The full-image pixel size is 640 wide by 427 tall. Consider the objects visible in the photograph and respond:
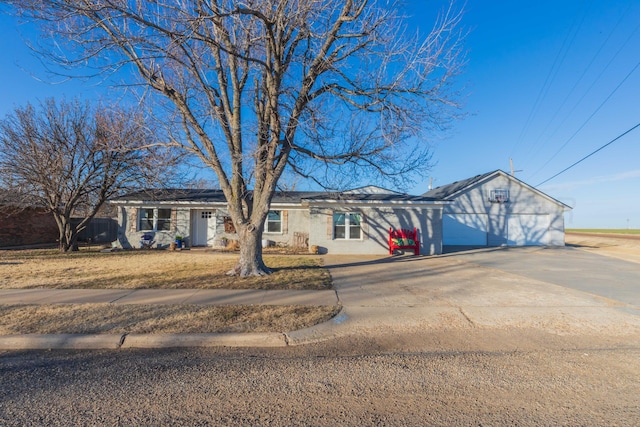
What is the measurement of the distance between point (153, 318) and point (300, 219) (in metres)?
13.4

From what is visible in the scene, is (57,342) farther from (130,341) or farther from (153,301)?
(153,301)

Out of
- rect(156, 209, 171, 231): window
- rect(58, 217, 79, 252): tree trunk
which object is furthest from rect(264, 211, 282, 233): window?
rect(58, 217, 79, 252): tree trunk

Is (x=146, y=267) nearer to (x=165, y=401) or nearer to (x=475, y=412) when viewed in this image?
(x=165, y=401)

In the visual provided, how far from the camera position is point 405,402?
3.10 m

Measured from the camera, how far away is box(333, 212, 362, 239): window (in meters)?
16.8

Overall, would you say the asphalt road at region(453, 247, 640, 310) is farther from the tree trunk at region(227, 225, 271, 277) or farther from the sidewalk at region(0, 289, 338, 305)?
the tree trunk at region(227, 225, 271, 277)

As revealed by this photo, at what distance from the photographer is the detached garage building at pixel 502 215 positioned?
77.5ft

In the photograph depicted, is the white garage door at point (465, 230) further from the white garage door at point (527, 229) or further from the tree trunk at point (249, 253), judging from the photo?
the tree trunk at point (249, 253)

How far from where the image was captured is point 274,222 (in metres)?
18.6

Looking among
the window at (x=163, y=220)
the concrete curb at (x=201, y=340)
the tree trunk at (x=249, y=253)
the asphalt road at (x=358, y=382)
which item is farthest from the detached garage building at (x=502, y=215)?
the concrete curb at (x=201, y=340)

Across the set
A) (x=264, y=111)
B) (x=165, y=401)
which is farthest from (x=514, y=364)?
(x=264, y=111)

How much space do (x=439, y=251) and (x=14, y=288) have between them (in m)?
16.3

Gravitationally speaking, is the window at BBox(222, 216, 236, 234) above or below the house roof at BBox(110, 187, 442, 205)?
below

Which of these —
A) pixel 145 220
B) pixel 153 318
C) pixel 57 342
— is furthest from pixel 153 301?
pixel 145 220
